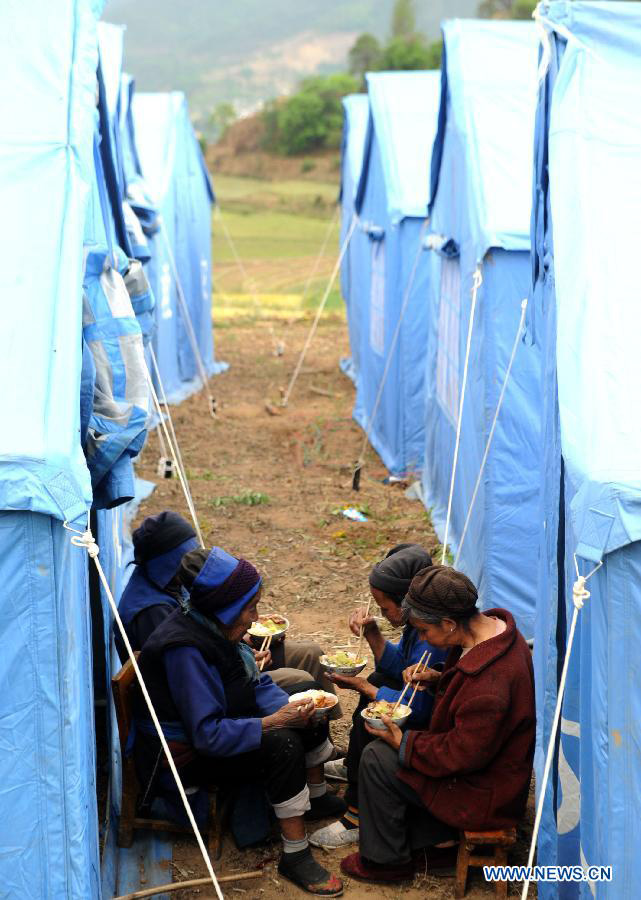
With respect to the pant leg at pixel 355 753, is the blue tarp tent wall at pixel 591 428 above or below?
above

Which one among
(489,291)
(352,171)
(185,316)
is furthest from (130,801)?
(352,171)

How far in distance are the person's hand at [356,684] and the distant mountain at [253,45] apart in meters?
140

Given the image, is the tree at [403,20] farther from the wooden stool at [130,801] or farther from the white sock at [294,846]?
the white sock at [294,846]

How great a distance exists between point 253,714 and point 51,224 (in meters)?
1.93


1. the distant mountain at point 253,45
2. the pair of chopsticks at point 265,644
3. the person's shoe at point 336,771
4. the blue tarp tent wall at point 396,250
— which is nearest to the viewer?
the pair of chopsticks at point 265,644

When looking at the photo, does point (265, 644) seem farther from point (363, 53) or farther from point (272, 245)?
point (363, 53)

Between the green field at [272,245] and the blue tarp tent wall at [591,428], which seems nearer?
the blue tarp tent wall at [591,428]

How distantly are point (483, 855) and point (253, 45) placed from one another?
605ft

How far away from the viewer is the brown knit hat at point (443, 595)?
3.64 m

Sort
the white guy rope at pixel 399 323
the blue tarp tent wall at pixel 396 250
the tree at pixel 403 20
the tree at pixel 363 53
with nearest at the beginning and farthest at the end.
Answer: the white guy rope at pixel 399 323 < the blue tarp tent wall at pixel 396 250 < the tree at pixel 363 53 < the tree at pixel 403 20

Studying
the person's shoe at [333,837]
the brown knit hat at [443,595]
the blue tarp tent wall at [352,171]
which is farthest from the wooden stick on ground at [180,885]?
the blue tarp tent wall at [352,171]

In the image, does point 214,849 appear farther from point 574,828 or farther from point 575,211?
point 575,211

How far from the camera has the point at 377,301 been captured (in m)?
11.2

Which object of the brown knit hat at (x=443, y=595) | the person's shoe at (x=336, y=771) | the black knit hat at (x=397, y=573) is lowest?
the person's shoe at (x=336, y=771)
